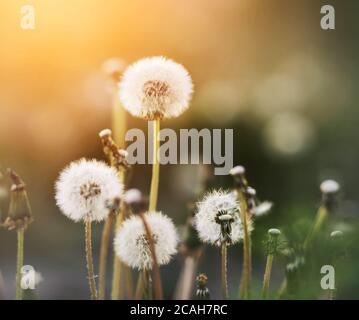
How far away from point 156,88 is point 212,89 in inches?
9.5

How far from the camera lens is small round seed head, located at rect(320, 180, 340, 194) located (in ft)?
7.49

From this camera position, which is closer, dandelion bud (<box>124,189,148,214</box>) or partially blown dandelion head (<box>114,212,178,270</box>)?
dandelion bud (<box>124,189,148,214</box>)

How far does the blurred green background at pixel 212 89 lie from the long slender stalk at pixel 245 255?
0.15 feet

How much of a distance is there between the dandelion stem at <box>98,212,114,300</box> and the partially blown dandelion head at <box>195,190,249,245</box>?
325mm

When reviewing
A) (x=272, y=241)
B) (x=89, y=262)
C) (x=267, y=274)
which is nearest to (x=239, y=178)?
(x=272, y=241)

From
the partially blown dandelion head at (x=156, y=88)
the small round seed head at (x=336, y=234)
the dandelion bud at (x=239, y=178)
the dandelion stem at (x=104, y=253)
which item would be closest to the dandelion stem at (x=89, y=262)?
the dandelion stem at (x=104, y=253)

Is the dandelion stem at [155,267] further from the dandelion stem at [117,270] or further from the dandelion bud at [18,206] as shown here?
the dandelion bud at [18,206]

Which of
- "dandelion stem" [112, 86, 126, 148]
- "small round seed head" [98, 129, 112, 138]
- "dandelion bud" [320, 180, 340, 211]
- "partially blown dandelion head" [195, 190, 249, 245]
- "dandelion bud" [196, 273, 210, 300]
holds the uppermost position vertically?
"dandelion stem" [112, 86, 126, 148]

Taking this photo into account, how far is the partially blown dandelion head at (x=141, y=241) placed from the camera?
2227 millimetres

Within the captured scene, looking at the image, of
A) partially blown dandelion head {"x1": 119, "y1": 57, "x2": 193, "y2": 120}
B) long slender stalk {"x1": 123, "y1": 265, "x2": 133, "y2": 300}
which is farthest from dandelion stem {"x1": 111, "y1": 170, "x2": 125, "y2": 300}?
partially blown dandelion head {"x1": 119, "y1": 57, "x2": 193, "y2": 120}

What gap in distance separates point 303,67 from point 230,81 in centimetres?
29

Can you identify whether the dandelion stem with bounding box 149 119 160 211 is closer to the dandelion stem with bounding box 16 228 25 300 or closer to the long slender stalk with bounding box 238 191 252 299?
the long slender stalk with bounding box 238 191 252 299

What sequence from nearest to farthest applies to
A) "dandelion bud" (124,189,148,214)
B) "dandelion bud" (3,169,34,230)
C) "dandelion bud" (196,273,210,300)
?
"dandelion bud" (124,189,148,214)
"dandelion bud" (3,169,34,230)
"dandelion bud" (196,273,210,300)
